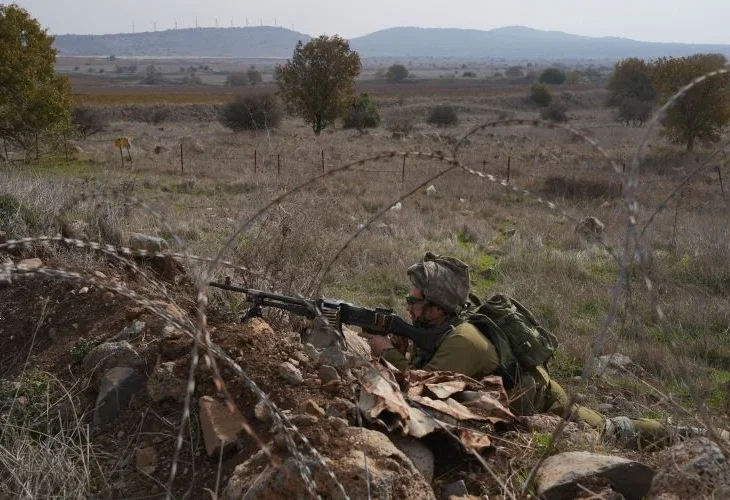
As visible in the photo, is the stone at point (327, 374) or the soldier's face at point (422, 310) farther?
the soldier's face at point (422, 310)

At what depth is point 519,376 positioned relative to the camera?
3.72 metres

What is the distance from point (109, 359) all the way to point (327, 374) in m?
1.12

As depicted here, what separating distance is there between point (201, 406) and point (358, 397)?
0.64 metres

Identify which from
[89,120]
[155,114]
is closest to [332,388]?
[89,120]

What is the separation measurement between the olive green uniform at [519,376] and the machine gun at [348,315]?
172 millimetres

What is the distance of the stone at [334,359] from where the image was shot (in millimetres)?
3105

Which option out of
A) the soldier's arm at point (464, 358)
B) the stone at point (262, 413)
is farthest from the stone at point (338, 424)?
the soldier's arm at point (464, 358)

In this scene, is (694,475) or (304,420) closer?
(694,475)

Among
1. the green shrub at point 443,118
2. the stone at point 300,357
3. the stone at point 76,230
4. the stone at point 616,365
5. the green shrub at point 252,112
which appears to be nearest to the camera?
the stone at point 300,357

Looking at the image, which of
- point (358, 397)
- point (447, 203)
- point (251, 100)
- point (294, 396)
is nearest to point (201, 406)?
point (294, 396)

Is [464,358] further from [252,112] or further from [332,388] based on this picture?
[252,112]

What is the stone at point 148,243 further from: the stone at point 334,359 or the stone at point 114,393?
the stone at point 334,359

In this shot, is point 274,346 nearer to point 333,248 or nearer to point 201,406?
point 201,406

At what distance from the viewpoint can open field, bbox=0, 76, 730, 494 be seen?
15.6 feet
